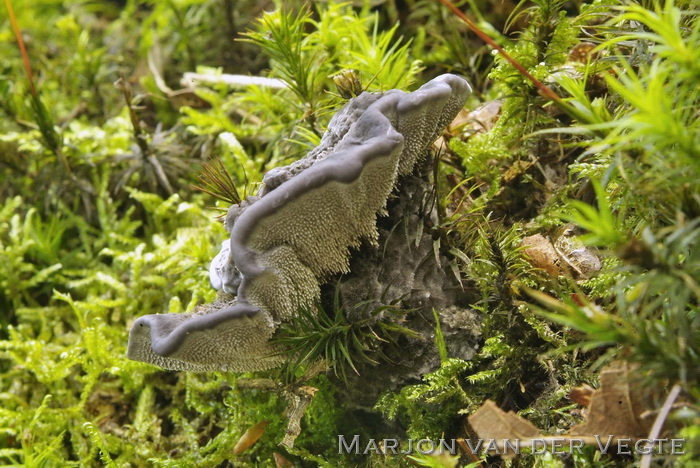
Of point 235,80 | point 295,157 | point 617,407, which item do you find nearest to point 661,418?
point 617,407

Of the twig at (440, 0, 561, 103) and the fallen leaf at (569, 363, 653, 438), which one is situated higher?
the twig at (440, 0, 561, 103)

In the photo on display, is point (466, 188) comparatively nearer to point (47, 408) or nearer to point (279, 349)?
point (279, 349)

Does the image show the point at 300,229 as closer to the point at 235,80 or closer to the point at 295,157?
the point at 295,157

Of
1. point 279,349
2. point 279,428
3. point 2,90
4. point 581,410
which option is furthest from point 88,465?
point 2,90

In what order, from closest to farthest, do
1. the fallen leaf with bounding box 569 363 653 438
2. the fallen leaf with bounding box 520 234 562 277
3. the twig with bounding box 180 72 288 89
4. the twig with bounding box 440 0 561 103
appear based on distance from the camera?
the fallen leaf with bounding box 569 363 653 438, the twig with bounding box 440 0 561 103, the fallen leaf with bounding box 520 234 562 277, the twig with bounding box 180 72 288 89

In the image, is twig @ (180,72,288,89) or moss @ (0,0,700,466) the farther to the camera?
twig @ (180,72,288,89)

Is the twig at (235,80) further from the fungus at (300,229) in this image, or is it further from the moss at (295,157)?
the fungus at (300,229)

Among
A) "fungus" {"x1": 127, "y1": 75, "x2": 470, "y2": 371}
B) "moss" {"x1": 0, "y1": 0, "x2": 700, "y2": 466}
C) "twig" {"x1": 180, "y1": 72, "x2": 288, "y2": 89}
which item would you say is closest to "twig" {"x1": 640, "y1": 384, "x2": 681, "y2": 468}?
"moss" {"x1": 0, "y1": 0, "x2": 700, "y2": 466}

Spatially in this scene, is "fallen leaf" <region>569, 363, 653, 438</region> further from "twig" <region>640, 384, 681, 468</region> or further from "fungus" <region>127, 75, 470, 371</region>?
"fungus" <region>127, 75, 470, 371</region>

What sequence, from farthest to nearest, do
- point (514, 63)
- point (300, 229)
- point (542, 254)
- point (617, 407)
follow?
1. point (542, 254)
2. point (514, 63)
3. point (300, 229)
4. point (617, 407)
